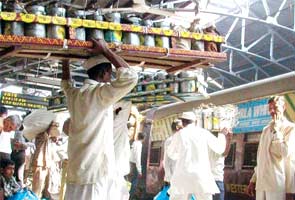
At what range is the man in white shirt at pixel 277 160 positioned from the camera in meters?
4.89

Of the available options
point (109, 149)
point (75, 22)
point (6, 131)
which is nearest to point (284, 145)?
point (109, 149)

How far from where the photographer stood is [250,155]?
7.70 metres

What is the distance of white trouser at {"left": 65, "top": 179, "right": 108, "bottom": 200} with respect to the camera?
11.1 feet

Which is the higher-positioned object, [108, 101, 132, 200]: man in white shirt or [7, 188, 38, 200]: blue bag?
[108, 101, 132, 200]: man in white shirt

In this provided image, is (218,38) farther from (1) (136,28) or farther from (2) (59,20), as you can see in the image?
(2) (59,20)

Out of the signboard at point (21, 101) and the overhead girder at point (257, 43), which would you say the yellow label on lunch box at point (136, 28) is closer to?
the overhead girder at point (257, 43)

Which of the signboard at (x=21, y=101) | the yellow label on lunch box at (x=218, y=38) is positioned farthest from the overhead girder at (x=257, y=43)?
the yellow label on lunch box at (x=218, y=38)

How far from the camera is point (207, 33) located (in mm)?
4406

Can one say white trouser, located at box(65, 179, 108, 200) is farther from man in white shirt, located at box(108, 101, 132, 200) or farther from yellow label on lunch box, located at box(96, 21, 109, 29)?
man in white shirt, located at box(108, 101, 132, 200)

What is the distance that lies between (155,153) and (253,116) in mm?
4220

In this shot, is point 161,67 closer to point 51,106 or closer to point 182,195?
point 182,195

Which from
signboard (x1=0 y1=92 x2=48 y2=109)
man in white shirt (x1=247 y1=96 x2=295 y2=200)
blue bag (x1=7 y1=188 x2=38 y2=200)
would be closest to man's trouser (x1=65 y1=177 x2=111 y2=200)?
man in white shirt (x1=247 y1=96 x2=295 y2=200)

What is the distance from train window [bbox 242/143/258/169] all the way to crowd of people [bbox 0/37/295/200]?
2.24 feet

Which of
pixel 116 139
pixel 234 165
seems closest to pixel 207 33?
pixel 116 139
